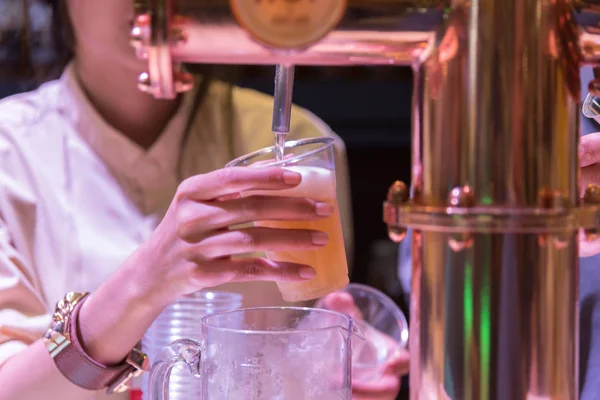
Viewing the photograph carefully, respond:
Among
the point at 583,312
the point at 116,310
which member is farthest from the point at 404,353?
the point at 116,310

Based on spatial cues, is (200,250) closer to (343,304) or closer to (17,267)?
(343,304)

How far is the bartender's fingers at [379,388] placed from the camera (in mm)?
1002

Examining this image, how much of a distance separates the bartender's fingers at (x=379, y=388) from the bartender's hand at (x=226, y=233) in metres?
0.33

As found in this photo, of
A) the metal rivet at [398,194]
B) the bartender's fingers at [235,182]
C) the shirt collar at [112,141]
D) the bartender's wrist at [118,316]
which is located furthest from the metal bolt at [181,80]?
the shirt collar at [112,141]

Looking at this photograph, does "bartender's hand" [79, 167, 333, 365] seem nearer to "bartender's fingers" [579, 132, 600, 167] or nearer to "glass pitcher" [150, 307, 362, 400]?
"glass pitcher" [150, 307, 362, 400]

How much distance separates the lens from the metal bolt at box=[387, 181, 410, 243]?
431 millimetres

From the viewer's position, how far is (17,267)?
146 centimetres

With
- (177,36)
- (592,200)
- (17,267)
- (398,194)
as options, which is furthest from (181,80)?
(17,267)

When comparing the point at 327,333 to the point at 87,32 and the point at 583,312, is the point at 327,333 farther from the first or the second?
the point at 87,32

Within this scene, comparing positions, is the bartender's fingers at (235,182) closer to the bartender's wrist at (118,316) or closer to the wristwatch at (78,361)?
the bartender's wrist at (118,316)

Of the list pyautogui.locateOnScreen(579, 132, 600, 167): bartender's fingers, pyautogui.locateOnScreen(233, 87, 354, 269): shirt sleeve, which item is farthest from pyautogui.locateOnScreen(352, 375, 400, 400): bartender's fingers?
pyautogui.locateOnScreen(233, 87, 354, 269): shirt sleeve

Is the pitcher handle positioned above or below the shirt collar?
above

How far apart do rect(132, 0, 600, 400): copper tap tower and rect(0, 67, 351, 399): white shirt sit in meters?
1.05

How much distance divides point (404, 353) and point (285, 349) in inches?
23.0
